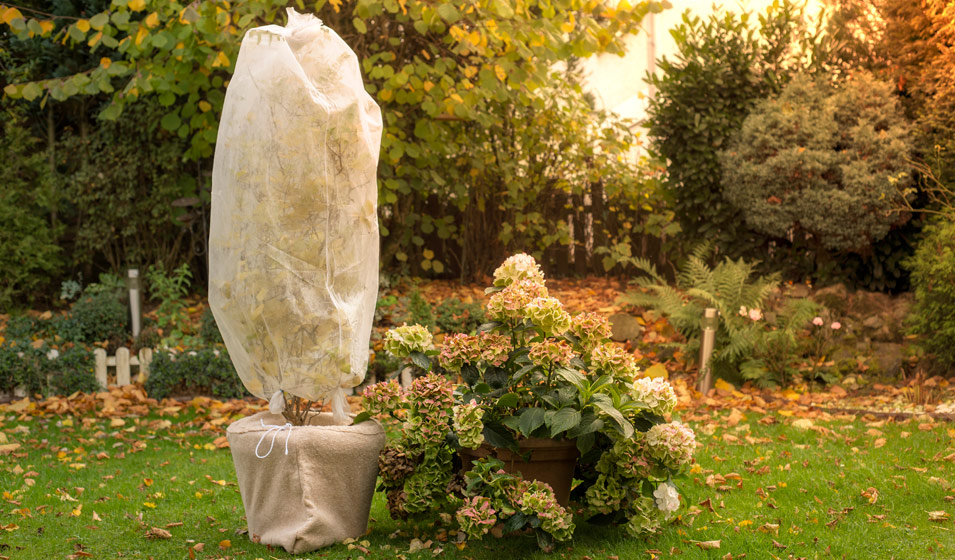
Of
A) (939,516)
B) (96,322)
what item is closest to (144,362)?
(96,322)

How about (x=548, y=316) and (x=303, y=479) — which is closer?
(x=303, y=479)

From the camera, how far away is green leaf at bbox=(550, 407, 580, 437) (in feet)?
9.83

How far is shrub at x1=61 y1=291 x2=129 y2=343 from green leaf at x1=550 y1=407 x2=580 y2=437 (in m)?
5.21

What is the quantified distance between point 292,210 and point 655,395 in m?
1.57

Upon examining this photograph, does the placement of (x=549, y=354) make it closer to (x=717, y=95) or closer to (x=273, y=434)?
(x=273, y=434)

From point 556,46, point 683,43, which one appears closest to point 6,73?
point 556,46

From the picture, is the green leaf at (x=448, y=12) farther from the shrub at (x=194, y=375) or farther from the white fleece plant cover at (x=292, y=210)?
the shrub at (x=194, y=375)

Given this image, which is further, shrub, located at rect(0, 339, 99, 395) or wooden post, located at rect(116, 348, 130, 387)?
wooden post, located at rect(116, 348, 130, 387)

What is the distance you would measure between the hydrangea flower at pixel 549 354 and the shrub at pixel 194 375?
143 inches

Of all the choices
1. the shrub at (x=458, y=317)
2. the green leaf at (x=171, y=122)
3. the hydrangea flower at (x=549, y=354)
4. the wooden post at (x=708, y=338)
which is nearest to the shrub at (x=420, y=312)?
the shrub at (x=458, y=317)

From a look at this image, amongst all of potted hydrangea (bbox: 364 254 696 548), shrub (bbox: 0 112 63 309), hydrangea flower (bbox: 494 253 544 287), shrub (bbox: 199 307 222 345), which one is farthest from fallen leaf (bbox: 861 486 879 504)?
shrub (bbox: 0 112 63 309)

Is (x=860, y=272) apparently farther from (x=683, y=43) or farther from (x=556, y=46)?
(x=556, y=46)

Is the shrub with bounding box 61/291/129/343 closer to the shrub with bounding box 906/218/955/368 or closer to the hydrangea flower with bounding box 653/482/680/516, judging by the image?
the hydrangea flower with bounding box 653/482/680/516

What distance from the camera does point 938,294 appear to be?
20.2 ft
